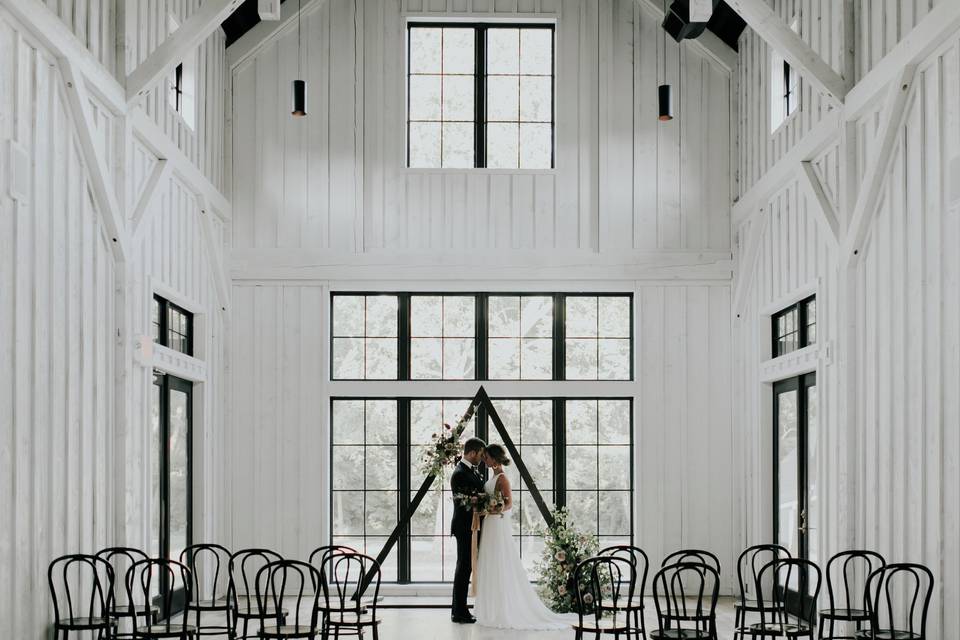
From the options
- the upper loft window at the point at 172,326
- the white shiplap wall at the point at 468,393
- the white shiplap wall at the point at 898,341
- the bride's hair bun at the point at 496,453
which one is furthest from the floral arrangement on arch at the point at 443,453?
the white shiplap wall at the point at 898,341

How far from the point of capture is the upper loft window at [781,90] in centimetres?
914

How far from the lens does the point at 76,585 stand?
22.0 feet

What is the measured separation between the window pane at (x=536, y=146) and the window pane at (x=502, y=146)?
0.19 feet

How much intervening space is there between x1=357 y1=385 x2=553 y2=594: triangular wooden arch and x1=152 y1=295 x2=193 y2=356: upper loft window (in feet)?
8.12

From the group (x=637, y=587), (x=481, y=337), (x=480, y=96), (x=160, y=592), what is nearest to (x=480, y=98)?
(x=480, y=96)

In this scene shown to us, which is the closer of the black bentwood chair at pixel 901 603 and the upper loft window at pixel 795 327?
the black bentwood chair at pixel 901 603

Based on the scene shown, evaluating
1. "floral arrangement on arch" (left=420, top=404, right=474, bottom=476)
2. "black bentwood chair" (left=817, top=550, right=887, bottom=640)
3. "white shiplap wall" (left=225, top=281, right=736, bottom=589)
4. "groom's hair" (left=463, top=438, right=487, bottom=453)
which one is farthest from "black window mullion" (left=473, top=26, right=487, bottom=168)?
"black bentwood chair" (left=817, top=550, right=887, bottom=640)

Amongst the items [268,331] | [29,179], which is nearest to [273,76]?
[268,331]

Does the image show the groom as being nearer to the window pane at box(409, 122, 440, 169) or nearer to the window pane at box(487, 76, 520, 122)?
the window pane at box(409, 122, 440, 169)

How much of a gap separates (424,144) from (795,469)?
15.1 ft

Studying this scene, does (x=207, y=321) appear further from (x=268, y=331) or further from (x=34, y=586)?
(x=34, y=586)

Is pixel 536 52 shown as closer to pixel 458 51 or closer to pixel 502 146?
pixel 458 51

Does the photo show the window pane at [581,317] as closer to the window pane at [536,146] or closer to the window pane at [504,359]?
the window pane at [504,359]

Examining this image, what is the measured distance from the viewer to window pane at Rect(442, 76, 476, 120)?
10977mm
